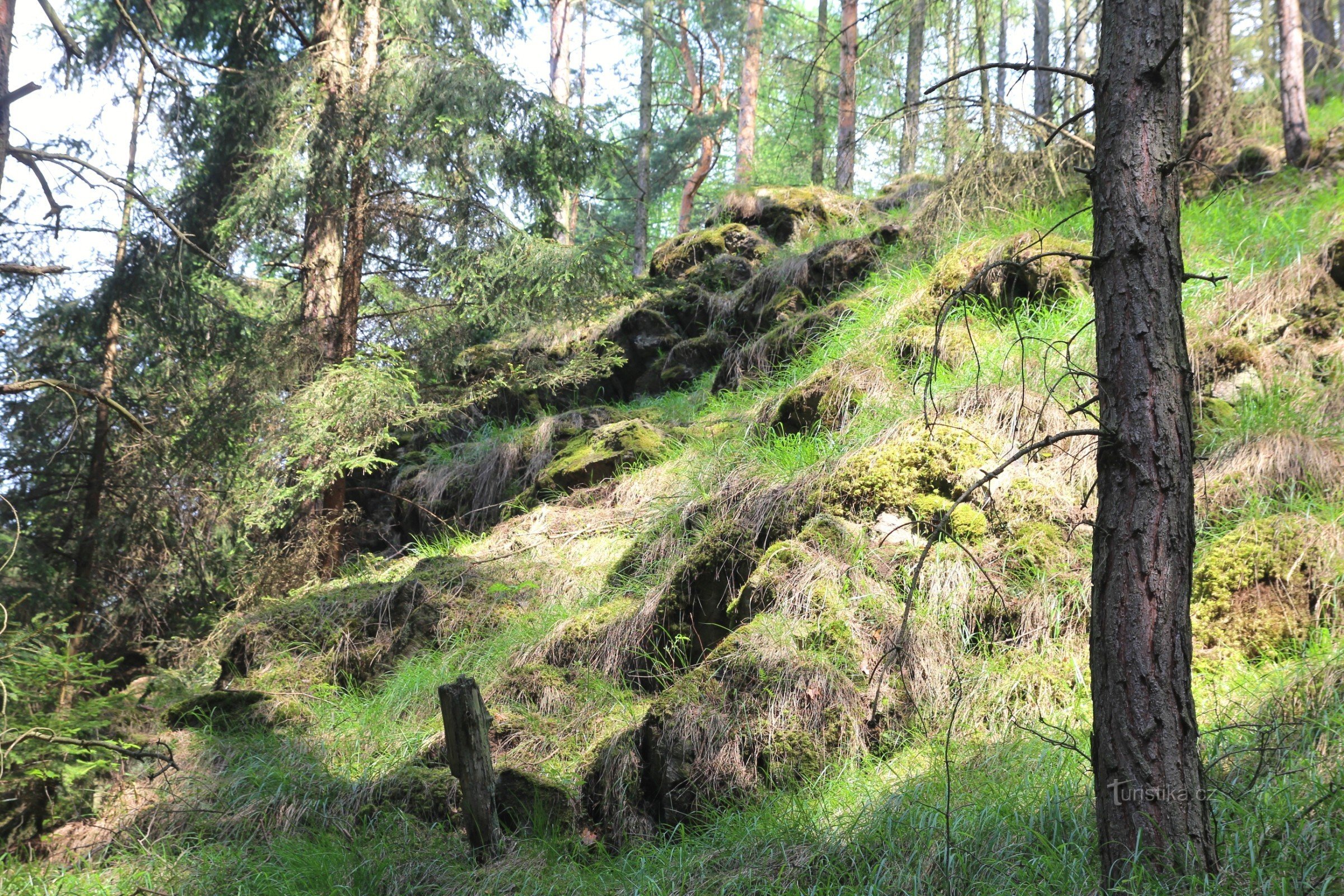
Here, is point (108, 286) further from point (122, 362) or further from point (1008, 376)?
point (1008, 376)

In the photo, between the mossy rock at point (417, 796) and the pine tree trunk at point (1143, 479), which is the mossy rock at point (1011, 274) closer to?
the pine tree trunk at point (1143, 479)

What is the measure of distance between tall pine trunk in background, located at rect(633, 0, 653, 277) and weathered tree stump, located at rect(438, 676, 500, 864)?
1307cm

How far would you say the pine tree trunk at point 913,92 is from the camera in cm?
469

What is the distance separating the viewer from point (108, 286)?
7.04 metres

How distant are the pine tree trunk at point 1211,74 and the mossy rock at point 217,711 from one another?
7755 mm

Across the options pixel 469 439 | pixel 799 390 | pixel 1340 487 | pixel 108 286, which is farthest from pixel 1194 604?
pixel 108 286

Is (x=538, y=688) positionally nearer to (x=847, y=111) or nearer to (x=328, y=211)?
(x=328, y=211)

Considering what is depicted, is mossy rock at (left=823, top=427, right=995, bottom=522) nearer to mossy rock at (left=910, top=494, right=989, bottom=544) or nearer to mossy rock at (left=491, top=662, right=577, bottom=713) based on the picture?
mossy rock at (left=910, top=494, right=989, bottom=544)

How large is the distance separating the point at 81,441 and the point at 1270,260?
9435 millimetres

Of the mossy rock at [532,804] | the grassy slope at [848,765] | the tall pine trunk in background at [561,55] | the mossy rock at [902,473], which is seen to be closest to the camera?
the grassy slope at [848,765]

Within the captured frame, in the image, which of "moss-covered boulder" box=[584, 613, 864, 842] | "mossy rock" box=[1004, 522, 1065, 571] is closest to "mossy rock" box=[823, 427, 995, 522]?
"mossy rock" box=[1004, 522, 1065, 571]

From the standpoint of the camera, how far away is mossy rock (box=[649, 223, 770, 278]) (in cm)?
1057

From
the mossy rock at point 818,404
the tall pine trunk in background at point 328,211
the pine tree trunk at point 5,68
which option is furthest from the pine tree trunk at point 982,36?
the tall pine trunk in background at point 328,211

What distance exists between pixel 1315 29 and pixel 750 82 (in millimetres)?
8565
